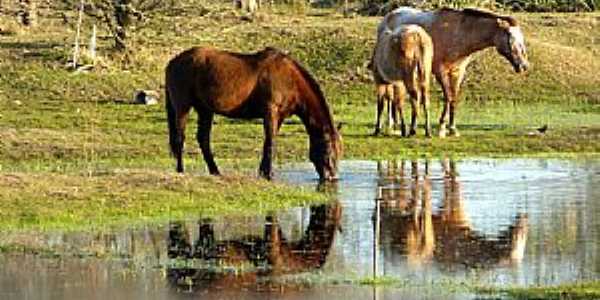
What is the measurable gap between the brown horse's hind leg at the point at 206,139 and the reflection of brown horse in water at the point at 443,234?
2.79 meters

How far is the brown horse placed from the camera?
23250 millimetres

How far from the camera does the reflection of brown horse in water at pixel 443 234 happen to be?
17.0 metres

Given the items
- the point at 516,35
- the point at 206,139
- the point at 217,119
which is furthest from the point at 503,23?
the point at 206,139

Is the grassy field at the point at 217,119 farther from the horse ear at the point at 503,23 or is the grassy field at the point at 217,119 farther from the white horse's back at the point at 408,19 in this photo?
the white horse's back at the point at 408,19

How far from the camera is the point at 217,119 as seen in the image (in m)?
33.4

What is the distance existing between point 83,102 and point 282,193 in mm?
14817

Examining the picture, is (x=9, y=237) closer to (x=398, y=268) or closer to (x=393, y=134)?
(x=398, y=268)

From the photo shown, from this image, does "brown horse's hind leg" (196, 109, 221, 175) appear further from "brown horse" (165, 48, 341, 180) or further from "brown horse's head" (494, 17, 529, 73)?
"brown horse's head" (494, 17, 529, 73)

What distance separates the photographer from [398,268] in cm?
1614

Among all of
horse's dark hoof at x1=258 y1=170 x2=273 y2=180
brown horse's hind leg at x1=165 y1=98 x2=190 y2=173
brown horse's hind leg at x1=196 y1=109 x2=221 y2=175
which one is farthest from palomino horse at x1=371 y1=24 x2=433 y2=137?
Answer: brown horse's hind leg at x1=165 y1=98 x2=190 y2=173

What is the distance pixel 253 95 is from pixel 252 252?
648 centimetres

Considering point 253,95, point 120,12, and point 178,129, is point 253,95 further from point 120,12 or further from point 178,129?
point 120,12

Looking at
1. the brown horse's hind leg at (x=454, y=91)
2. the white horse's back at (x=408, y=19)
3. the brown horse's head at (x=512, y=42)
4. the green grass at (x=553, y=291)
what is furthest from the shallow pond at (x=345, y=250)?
the white horse's back at (x=408, y=19)

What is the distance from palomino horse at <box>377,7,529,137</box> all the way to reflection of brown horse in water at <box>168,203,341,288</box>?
13427 mm
